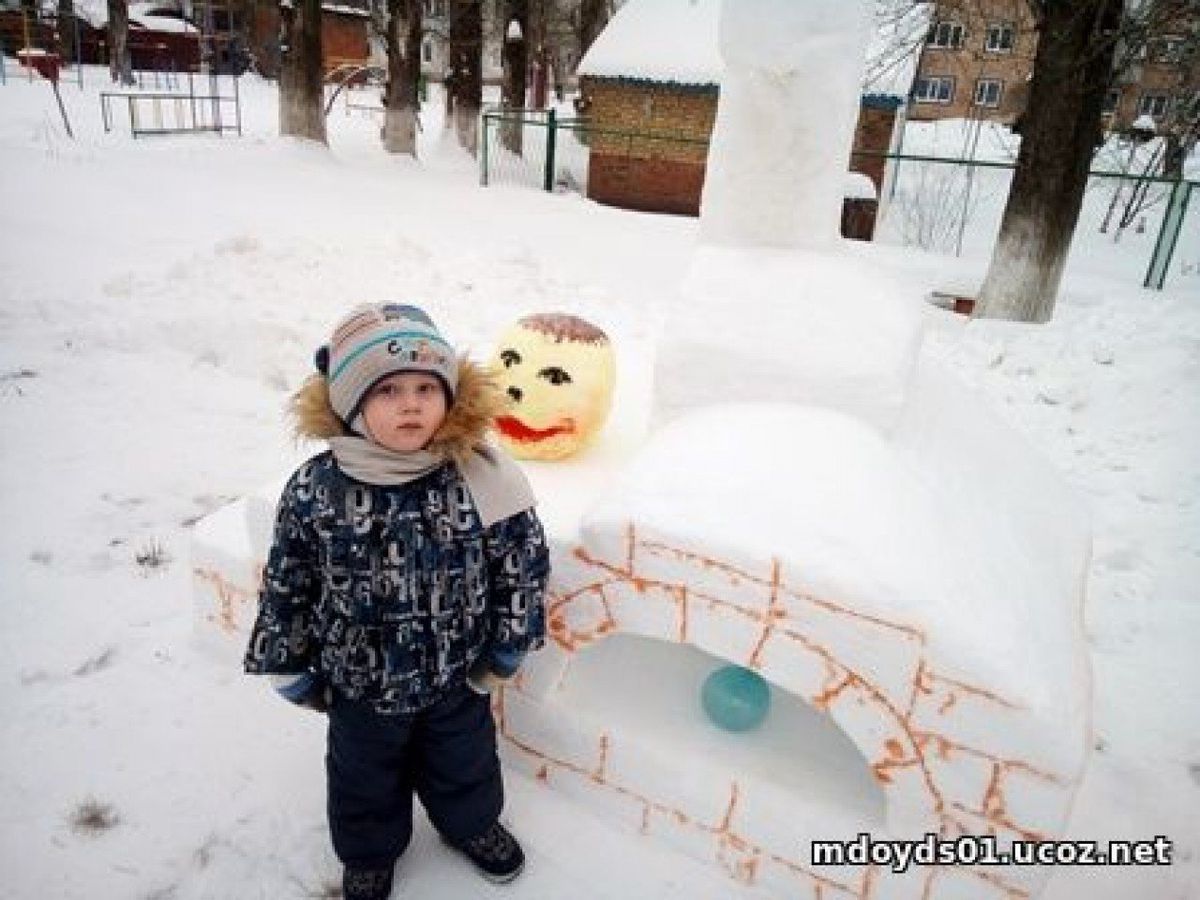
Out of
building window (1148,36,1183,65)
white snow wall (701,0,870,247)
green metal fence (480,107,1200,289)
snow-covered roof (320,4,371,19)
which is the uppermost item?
snow-covered roof (320,4,371,19)

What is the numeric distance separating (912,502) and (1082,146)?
21.9ft

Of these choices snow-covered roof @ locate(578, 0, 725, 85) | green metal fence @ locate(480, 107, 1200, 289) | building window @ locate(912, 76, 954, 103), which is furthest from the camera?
building window @ locate(912, 76, 954, 103)

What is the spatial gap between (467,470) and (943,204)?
13883 millimetres

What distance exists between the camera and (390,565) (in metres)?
1.92

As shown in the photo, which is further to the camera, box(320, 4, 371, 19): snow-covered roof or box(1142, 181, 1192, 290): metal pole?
box(320, 4, 371, 19): snow-covered roof

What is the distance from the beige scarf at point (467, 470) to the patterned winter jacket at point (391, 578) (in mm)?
33

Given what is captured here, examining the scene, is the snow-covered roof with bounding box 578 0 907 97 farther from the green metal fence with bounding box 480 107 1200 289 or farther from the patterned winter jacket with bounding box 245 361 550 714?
the patterned winter jacket with bounding box 245 361 550 714

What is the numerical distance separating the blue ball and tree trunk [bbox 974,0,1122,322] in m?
6.51

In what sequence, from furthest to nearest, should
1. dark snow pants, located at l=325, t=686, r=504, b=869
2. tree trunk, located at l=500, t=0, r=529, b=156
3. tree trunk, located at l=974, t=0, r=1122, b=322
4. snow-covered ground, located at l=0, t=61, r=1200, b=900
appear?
tree trunk, located at l=500, t=0, r=529, b=156 → tree trunk, located at l=974, t=0, r=1122, b=322 → snow-covered ground, located at l=0, t=61, r=1200, b=900 → dark snow pants, located at l=325, t=686, r=504, b=869

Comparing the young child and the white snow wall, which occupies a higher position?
the white snow wall

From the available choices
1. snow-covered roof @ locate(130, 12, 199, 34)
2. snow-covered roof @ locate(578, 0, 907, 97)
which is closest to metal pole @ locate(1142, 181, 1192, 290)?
snow-covered roof @ locate(578, 0, 907, 97)

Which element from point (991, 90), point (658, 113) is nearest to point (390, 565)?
point (658, 113)

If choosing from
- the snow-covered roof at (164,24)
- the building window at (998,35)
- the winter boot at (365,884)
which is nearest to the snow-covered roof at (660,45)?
the building window at (998,35)

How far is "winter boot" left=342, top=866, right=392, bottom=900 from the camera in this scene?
215 centimetres
